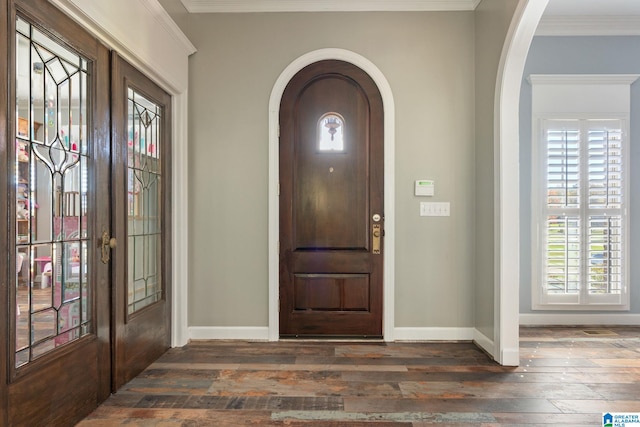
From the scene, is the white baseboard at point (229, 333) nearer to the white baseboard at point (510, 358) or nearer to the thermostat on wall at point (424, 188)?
the thermostat on wall at point (424, 188)

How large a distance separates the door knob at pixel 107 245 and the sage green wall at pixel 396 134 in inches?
43.2

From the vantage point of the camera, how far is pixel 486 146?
3203mm

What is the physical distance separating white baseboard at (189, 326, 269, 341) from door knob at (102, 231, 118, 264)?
132cm

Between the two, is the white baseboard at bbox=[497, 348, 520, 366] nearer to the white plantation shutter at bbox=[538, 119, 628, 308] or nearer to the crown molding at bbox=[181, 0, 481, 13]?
the white plantation shutter at bbox=[538, 119, 628, 308]

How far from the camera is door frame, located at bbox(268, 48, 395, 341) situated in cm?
343

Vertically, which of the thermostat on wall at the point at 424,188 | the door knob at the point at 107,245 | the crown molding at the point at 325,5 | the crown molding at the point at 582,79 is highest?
the crown molding at the point at 325,5

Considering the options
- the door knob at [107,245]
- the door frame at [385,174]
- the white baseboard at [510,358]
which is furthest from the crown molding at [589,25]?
the door knob at [107,245]

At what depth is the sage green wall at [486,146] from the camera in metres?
3.03

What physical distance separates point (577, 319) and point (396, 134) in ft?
8.13

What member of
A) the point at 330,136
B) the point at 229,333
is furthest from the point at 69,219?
the point at 330,136

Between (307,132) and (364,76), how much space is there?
662mm

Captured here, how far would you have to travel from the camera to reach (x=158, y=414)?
7.17 ft

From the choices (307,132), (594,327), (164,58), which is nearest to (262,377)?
(307,132)

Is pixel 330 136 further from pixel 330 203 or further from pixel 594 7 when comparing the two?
pixel 594 7
